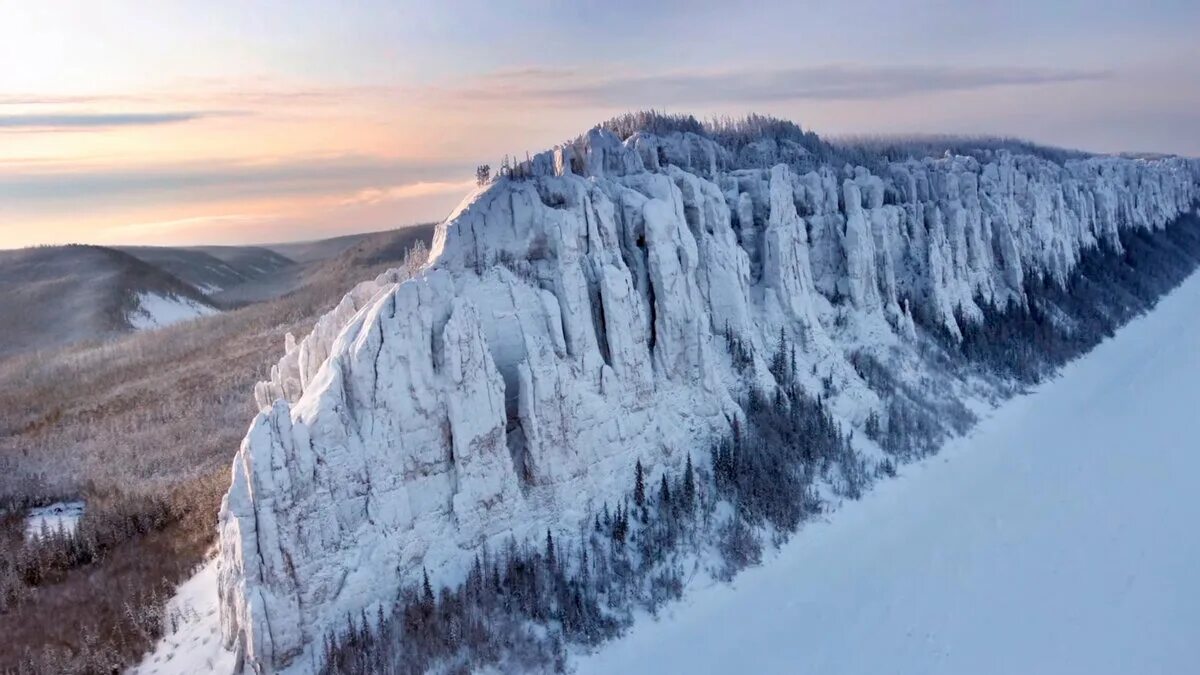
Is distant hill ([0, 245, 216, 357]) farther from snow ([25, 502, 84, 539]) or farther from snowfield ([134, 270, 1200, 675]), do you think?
snowfield ([134, 270, 1200, 675])

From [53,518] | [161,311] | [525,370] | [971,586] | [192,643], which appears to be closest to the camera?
[192,643]

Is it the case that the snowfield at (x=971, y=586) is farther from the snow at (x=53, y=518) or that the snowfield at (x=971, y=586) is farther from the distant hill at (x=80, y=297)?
the distant hill at (x=80, y=297)

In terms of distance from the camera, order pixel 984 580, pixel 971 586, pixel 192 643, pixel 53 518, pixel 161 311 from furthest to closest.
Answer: pixel 161 311 < pixel 53 518 < pixel 984 580 < pixel 971 586 < pixel 192 643

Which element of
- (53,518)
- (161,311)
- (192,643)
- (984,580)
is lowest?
(984,580)

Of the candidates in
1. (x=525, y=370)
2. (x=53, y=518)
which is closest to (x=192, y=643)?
(x=525, y=370)

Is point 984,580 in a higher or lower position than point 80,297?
lower

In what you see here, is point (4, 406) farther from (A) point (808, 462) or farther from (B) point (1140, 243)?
(B) point (1140, 243)

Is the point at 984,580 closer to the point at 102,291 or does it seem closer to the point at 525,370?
the point at 525,370
